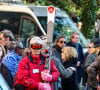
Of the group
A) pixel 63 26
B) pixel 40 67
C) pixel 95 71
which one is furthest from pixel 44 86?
pixel 63 26

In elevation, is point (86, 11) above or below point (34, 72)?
above

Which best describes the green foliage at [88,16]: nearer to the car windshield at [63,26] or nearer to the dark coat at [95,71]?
the car windshield at [63,26]

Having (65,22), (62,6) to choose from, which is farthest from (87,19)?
(65,22)

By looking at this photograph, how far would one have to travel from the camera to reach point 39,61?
6.12 metres

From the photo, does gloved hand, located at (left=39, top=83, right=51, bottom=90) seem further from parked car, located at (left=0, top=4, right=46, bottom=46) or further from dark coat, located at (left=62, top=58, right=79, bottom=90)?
parked car, located at (left=0, top=4, right=46, bottom=46)

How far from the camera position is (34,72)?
19.8ft

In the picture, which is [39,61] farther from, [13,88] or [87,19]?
[87,19]

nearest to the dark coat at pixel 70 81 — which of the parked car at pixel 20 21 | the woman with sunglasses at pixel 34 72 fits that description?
the woman with sunglasses at pixel 34 72

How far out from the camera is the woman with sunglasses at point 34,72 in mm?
5977

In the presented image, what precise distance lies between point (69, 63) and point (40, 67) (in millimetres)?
2014

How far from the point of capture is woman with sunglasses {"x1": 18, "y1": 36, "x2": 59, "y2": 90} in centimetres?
598

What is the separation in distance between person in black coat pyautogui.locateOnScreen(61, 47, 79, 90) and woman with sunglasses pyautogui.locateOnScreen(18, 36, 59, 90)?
6.15 ft

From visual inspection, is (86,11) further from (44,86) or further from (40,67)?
(44,86)

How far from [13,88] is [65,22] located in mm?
9217
